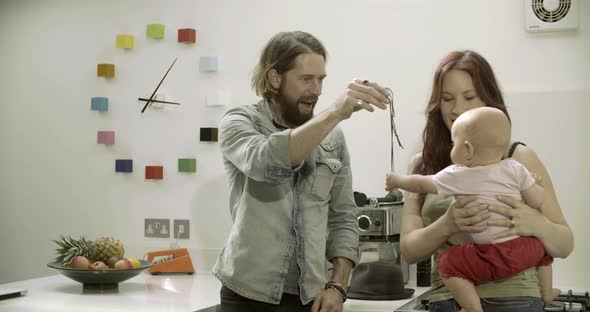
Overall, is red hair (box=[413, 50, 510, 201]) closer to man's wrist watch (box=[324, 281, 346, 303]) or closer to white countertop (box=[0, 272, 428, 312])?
man's wrist watch (box=[324, 281, 346, 303])

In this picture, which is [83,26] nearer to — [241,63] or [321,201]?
[241,63]

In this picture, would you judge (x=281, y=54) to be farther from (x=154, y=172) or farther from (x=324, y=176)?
(x=154, y=172)

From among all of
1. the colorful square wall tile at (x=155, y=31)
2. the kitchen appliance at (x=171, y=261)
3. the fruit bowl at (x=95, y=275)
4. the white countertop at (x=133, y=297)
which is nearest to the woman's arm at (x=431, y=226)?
the white countertop at (x=133, y=297)

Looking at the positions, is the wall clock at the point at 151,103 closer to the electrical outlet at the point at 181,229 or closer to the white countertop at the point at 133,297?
the electrical outlet at the point at 181,229

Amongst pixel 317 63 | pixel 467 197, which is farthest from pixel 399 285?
pixel 467 197

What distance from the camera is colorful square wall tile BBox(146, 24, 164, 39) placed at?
3.62 metres

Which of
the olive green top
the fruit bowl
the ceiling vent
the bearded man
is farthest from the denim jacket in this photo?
the ceiling vent

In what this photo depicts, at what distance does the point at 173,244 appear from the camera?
11.7 ft

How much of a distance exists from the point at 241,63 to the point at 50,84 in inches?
43.0

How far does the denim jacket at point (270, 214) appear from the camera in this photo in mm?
2137

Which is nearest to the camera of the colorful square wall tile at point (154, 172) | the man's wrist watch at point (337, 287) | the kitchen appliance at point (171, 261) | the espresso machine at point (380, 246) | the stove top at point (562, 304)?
the man's wrist watch at point (337, 287)

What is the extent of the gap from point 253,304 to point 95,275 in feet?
2.86

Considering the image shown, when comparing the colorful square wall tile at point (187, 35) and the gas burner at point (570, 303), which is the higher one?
the colorful square wall tile at point (187, 35)

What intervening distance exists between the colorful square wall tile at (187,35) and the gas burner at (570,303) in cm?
197
